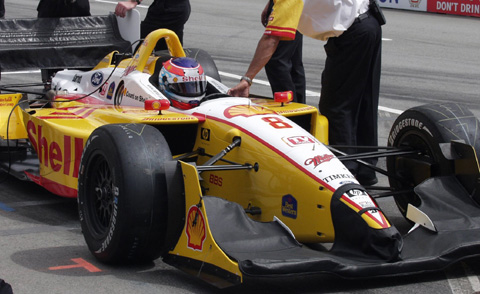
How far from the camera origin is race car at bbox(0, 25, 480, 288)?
4.99 meters

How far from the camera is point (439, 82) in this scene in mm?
13344

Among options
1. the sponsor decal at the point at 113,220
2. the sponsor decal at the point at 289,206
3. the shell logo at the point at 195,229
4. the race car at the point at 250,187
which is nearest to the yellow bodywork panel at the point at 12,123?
the race car at the point at 250,187

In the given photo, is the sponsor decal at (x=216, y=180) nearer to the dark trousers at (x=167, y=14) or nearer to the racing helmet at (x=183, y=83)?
the racing helmet at (x=183, y=83)

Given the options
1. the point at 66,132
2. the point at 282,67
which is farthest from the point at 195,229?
the point at 282,67

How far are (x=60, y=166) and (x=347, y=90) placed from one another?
2.29 metres

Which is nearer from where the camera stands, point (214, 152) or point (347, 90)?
point (214, 152)

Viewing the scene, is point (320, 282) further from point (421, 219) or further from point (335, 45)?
point (335, 45)

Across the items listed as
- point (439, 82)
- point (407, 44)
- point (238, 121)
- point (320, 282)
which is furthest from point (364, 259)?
point (407, 44)

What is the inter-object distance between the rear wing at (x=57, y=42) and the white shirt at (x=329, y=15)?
92.0 inches

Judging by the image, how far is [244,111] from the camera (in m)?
5.98

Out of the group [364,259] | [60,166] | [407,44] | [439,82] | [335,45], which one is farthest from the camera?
[407,44]

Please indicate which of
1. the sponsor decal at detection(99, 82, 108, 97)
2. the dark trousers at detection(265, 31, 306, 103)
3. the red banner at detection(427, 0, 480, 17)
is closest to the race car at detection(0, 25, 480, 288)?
the sponsor decal at detection(99, 82, 108, 97)

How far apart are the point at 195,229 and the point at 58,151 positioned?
1888 mm

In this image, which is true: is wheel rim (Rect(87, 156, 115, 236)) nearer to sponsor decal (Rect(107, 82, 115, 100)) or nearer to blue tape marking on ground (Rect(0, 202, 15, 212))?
blue tape marking on ground (Rect(0, 202, 15, 212))
